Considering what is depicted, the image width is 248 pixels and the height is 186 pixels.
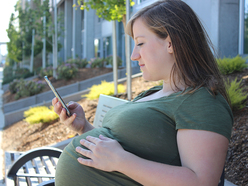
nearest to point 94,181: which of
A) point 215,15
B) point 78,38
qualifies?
point 215,15

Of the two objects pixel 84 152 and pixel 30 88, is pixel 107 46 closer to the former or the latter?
pixel 30 88

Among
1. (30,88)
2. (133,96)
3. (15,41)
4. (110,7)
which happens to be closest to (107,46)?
(30,88)

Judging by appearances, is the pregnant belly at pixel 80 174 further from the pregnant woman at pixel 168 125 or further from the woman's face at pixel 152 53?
the woman's face at pixel 152 53

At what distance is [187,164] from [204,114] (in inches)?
9.7

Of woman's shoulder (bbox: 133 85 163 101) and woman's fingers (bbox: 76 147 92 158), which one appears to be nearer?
woman's fingers (bbox: 76 147 92 158)

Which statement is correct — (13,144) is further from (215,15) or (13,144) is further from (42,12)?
(42,12)

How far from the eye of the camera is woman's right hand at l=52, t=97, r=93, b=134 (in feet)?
6.09

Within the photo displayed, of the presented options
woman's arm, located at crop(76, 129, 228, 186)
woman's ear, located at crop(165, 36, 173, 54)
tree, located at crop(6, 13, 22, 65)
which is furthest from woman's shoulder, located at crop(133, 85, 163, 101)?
tree, located at crop(6, 13, 22, 65)

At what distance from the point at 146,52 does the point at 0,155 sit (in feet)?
19.6

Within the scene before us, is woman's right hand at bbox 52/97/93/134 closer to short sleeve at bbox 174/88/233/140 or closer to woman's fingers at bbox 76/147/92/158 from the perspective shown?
woman's fingers at bbox 76/147/92/158

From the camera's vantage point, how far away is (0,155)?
20.3 ft

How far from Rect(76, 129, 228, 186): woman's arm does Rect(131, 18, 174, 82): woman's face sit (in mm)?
399

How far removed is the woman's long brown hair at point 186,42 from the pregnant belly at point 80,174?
58 centimetres

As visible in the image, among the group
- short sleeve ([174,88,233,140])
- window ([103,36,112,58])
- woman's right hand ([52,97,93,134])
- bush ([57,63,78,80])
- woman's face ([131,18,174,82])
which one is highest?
window ([103,36,112,58])
